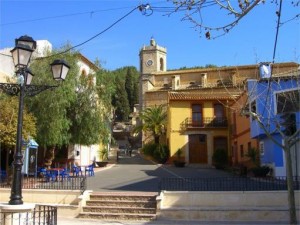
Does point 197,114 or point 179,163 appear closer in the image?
point 179,163

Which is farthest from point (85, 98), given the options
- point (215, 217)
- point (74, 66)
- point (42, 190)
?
point (215, 217)

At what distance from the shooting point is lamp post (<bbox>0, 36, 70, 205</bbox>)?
8.70 meters

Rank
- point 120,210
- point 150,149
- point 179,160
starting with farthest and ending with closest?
point 150,149
point 179,160
point 120,210

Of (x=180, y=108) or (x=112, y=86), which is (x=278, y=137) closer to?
(x=112, y=86)

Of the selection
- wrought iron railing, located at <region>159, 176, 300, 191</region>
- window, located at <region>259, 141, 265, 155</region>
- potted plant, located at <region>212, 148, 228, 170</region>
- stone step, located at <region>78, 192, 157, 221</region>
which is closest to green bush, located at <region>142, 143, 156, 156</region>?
potted plant, located at <region>212, 148, 228, 170</region>

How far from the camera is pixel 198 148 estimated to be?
35.2 m

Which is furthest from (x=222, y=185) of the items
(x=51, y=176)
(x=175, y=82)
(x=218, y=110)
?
(x=175, y=82)

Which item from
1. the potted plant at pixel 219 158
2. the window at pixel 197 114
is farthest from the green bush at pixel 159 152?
the potted plant at pixel 219 158

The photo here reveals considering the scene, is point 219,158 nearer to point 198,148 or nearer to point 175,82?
point 198,148

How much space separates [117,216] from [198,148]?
21.6 meters

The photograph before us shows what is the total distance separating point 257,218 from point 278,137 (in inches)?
327

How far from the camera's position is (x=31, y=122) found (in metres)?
19.8

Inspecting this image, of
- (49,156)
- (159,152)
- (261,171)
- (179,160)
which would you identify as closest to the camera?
(261,171)

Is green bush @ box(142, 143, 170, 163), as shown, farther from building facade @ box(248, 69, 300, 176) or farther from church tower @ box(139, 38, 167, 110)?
church tower @ box(139, 38, 167, 110)
